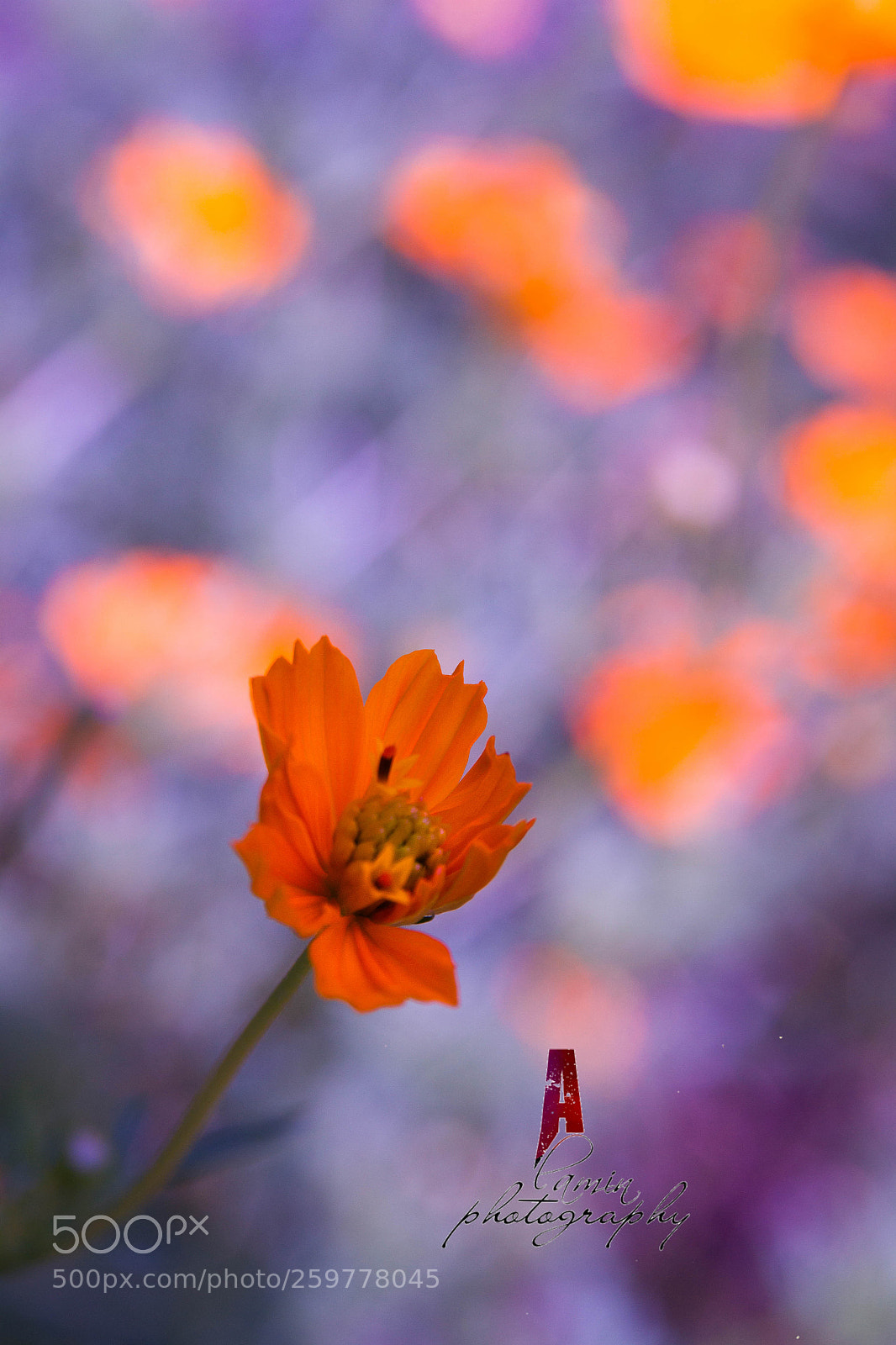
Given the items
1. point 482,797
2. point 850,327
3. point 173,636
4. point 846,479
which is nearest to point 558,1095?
point 482,797

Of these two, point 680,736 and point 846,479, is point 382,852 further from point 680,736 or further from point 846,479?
point 846,479

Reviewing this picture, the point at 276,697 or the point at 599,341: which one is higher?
the point at 599,341

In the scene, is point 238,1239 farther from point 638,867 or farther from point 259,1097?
point 638,867

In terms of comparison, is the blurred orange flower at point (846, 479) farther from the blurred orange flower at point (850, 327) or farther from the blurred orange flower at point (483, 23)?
the blurred orange flower at point (483, 23)

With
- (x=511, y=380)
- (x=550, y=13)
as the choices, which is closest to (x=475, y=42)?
(x=550, y=13)

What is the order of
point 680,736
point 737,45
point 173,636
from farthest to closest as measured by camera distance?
point 737,45 → point 680,736 → point 173,636

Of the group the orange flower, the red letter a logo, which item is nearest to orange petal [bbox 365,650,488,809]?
the orange flower

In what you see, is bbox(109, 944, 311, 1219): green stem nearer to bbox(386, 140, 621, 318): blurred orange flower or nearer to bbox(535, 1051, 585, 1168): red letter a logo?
bbox(535, 1051, 585, 1168): red letter a logo
